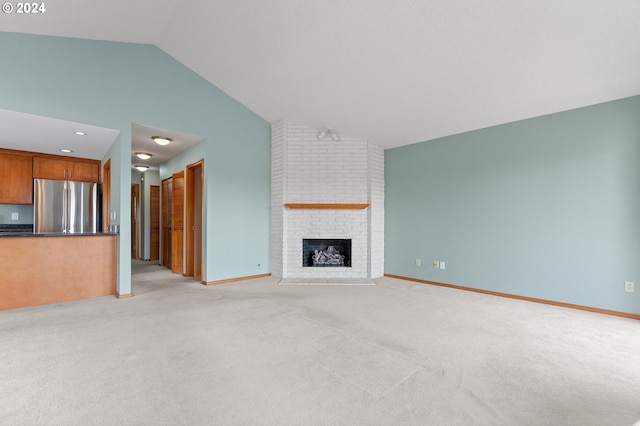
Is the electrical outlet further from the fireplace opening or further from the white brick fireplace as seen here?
the fireplace opening

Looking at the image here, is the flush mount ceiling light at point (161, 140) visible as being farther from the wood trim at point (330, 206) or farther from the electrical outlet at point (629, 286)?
the electrical outlet at point (629, 286)

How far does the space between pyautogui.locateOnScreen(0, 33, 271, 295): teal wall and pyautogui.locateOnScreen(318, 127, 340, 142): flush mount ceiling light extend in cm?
107

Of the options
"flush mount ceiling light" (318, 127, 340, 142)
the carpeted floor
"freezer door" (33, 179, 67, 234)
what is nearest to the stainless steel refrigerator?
"freezer door" (33, 179, 67, 234)

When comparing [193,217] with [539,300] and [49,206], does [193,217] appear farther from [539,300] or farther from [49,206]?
[539,300]

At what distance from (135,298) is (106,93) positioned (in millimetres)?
2750

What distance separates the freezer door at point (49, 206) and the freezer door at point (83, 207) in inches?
3.9

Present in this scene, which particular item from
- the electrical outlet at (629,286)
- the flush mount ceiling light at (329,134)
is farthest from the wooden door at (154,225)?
the electrical outlet at (629,286)

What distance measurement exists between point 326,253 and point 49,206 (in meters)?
4.87

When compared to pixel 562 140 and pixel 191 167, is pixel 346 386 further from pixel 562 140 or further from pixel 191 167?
pixel 191 167

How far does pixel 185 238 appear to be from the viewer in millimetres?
5672

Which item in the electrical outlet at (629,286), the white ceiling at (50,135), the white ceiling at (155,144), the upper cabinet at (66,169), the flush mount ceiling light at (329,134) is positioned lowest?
the electrical outlet at (629,286)

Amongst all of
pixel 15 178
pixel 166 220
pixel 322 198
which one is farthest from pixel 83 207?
pixel 322 198

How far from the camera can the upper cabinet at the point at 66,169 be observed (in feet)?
16.7

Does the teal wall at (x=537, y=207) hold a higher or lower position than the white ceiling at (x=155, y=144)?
lower
